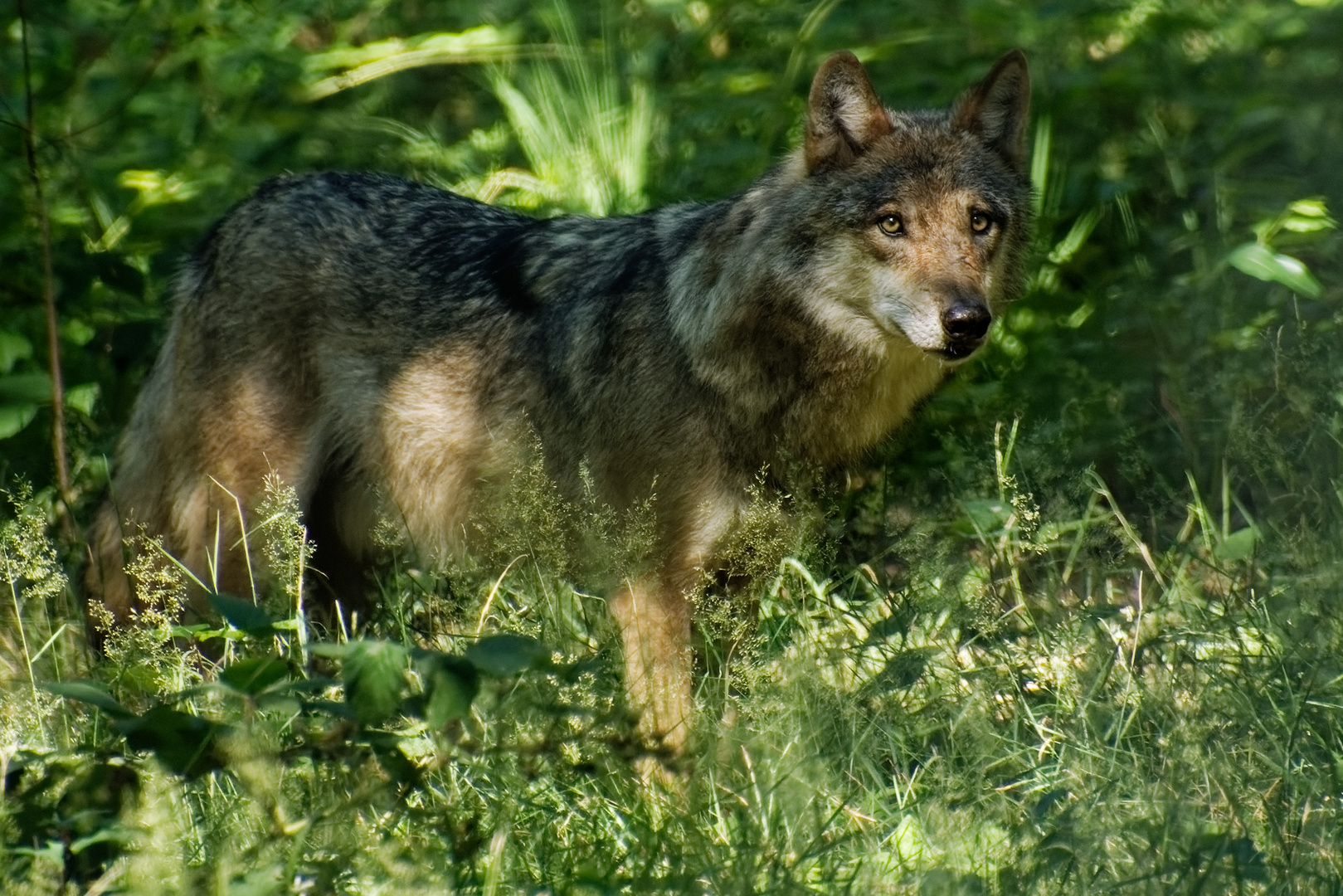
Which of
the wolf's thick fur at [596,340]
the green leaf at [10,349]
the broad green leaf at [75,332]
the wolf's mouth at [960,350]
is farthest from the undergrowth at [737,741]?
the broad green leaf at [75,332]

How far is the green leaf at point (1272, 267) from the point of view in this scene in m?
4.14

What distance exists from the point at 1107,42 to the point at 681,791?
12.6 feet

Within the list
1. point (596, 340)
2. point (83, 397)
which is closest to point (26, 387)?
point (83, 397)

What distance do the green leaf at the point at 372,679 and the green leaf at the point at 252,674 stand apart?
115 mm

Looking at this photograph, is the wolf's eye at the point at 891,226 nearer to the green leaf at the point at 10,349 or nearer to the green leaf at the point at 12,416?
the green leaf at the point at 12,416

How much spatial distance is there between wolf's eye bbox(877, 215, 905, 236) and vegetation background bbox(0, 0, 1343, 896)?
783mm

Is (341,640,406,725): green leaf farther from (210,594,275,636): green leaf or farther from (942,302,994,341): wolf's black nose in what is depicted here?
(942,302,994,341): wolf's black nose

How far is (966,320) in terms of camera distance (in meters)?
3.65

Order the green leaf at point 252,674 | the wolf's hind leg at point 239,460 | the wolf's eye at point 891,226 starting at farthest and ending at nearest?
the wolf's hind leg at point 239,460 → the wolf's eye at point 891,226 → the green leaf at point 252,674

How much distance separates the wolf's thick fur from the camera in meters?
3.98

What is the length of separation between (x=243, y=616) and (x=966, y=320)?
206cm

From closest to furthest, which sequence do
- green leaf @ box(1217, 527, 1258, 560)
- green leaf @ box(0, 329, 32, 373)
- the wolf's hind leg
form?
1. green leaf @ box(1217, 527, 1258, 560)
2. green leaf @ box(0, 329, 32, 373)
3. the wolf's hind leg

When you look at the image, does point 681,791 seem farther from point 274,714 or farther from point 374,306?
point 374,306

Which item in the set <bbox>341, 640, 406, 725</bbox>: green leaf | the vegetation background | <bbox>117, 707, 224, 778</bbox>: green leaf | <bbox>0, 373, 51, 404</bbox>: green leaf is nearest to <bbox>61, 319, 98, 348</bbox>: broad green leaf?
the vegetation background
